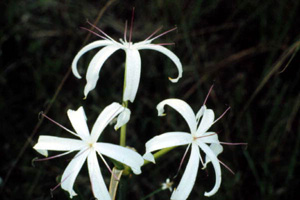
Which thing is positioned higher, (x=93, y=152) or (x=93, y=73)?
(x=93, y=73)

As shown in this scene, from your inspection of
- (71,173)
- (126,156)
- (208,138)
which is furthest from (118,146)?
(208,138)

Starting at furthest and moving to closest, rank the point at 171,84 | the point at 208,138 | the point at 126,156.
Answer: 1. the point at 171,84
2. the point at 208,138
3. the point at 126,156

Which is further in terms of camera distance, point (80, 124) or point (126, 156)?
point (80, 124)

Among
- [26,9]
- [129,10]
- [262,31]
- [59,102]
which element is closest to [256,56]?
[262,31]

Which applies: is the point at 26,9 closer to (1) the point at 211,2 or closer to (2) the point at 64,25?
(2) the point at 64,25

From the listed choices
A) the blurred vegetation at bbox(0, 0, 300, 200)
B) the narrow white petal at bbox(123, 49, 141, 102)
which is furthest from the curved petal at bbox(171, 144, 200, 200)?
the blurred vegetation at bbox(0, 0, 300, 200)

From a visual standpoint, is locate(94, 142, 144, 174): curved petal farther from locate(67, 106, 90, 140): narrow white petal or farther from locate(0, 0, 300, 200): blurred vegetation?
locate(0, 0, 300, 200): blurred vegetation

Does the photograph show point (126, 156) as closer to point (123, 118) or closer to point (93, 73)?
point (123, 118)
